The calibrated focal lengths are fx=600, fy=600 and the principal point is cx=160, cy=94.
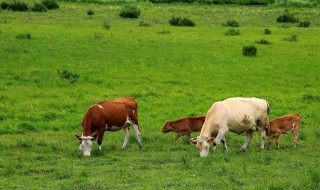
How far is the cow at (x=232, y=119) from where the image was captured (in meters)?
16.4

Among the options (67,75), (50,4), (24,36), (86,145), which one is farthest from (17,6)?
(86,145)

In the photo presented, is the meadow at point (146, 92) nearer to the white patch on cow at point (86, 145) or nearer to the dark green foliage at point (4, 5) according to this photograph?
the white patch on cow at point (86, 145)

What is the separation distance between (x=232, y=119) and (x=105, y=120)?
3.59 m

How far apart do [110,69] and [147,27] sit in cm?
1404

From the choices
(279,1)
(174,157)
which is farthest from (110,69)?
(279,1)

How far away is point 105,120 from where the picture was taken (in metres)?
17.0

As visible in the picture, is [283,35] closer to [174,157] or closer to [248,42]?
[248,42]

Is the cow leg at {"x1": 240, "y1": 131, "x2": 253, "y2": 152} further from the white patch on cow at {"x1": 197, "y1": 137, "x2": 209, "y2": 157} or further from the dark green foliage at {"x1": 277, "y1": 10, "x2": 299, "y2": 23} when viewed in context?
the dark green foliage at {"x1": 277, "y1": 10, "x2": 299, "y2": 23}

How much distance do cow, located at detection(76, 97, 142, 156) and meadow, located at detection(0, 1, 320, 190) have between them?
16.4 inches

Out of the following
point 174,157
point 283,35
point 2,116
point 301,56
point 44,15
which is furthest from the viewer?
point 44,15

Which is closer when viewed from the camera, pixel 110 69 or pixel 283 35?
pixel 110 69

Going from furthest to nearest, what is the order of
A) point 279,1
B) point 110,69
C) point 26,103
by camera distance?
point 279,1
point 110,69
point 26,103

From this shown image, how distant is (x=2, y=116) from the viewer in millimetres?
21438

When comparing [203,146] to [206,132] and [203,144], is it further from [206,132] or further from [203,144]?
[206,132]
